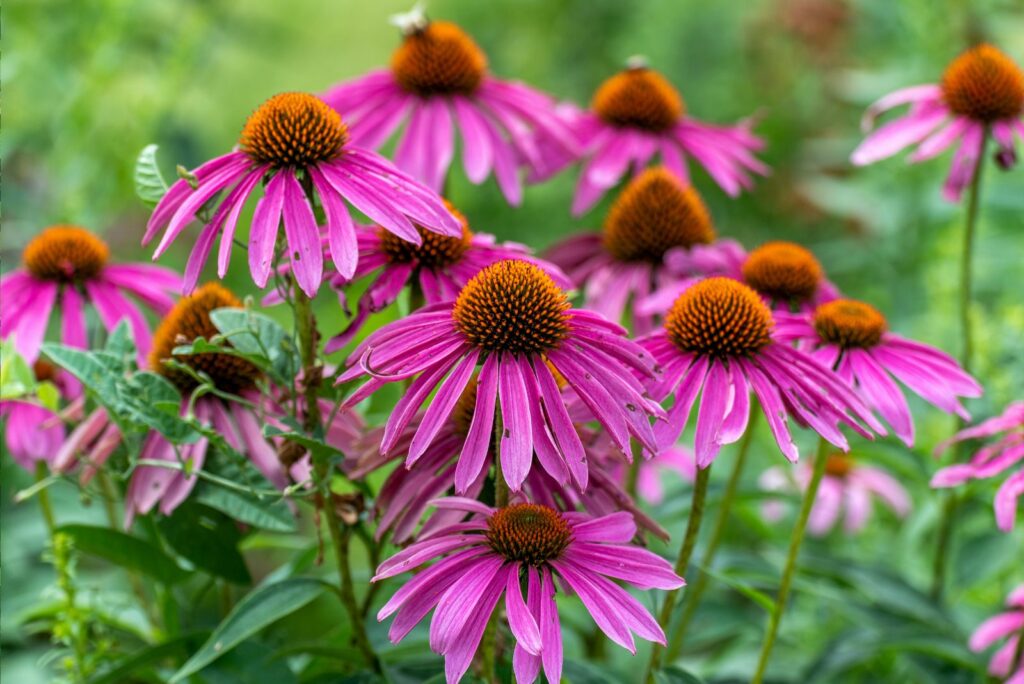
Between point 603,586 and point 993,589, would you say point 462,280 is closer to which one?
point 603,586

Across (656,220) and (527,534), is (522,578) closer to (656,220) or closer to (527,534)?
(527,534)

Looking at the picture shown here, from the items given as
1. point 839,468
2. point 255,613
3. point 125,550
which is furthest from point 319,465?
point 839,468

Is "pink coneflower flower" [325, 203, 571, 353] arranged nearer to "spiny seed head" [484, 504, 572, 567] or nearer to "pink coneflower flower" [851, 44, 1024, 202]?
"spiny seed head" [484, 504, 572, 567]

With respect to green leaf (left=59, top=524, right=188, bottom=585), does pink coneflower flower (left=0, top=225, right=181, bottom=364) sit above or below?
above

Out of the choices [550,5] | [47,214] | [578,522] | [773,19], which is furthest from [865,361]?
[550,5]

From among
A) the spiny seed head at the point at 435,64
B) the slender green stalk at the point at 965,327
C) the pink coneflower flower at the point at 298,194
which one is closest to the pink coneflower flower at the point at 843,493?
the slender green stalk at the point at 965,327

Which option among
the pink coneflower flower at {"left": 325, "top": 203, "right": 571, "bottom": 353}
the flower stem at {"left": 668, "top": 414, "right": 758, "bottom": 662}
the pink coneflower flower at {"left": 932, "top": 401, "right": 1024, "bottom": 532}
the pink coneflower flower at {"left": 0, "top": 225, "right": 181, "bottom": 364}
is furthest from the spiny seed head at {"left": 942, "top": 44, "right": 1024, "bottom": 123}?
the pink coneflower flower at {"left": 0, "top": 225, "right": 181, "bottom": 364}

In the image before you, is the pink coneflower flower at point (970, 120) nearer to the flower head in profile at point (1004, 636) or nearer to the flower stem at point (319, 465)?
the flower head in profile at point (1004, 636)

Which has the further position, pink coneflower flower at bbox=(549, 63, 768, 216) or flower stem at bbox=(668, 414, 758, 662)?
pink coneflower flower at bbox=(549, 63, 768, 216)
